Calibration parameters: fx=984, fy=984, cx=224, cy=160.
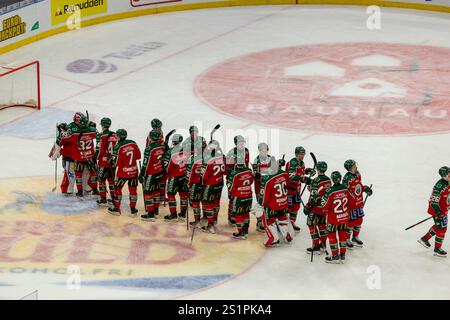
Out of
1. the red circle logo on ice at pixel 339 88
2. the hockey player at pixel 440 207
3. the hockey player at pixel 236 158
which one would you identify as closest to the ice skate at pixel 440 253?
the hockey player at pixel 440 207

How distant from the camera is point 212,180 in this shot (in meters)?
15.6

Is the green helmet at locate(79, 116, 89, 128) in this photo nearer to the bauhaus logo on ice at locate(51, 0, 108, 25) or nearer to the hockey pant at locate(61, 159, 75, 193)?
the hockey pant at locate(61, 159, 75, 193)

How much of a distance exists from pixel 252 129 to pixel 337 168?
274 centimetres

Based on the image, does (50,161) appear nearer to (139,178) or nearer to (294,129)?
(139,178)

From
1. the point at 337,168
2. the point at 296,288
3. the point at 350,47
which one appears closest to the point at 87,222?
the point at 296,288

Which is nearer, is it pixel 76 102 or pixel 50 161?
pixel 50 161

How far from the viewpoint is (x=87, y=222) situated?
16172 mm

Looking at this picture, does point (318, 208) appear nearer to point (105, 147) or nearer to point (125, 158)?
point (125, 158)

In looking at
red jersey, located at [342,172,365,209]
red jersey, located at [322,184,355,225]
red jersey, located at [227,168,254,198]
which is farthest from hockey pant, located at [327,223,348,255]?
Result: red jersey, located at [227,168,254,198]

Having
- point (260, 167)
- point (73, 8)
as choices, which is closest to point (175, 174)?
point (260, 167)

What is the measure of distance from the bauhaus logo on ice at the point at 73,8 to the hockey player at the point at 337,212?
14.4 metres

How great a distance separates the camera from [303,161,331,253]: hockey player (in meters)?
14.8

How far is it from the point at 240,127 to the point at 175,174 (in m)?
5.16
